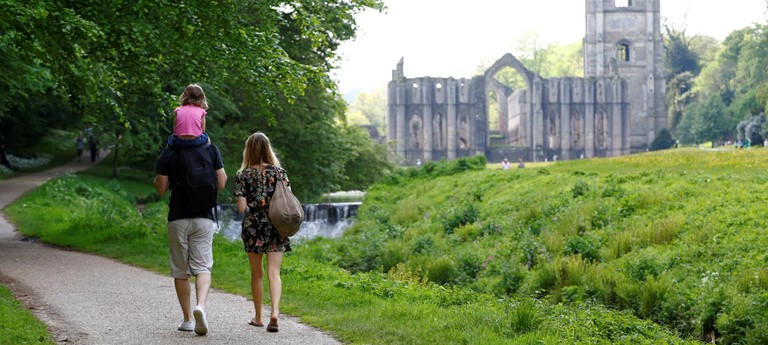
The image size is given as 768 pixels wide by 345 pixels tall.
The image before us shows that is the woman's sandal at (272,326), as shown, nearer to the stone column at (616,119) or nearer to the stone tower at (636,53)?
the stone column at (616,119)

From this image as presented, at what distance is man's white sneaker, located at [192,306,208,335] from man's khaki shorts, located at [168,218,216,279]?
1.60 feet

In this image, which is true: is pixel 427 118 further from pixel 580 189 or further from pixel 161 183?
pixel 161 183

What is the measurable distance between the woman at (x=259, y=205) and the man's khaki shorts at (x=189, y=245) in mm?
402

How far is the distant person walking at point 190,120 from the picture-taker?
9.02m

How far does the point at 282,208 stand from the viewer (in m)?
9.23

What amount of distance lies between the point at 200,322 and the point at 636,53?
336ft

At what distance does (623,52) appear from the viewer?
108 meters

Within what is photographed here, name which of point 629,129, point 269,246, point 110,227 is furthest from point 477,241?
point 629,129

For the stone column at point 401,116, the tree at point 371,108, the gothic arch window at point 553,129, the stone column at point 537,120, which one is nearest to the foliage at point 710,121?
the gothic arch window at point 553,129

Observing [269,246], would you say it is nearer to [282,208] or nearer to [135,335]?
[282,208]

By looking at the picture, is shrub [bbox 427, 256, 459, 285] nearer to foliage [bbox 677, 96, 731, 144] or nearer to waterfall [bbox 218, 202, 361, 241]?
waterfall [bbox 218, 202, 361, 241]

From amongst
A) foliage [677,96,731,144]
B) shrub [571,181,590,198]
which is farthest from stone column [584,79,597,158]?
shrub [571,181,590,198]

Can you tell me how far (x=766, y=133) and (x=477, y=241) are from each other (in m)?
54.1

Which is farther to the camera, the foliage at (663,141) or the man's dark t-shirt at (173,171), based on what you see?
the foliage at (663,141)
